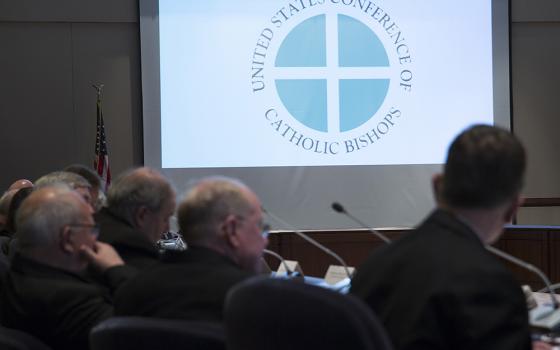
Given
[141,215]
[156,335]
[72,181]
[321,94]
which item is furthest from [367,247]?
[156,335]

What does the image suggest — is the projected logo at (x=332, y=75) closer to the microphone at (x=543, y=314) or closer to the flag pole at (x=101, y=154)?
the flag pole at (x=101, y=154)

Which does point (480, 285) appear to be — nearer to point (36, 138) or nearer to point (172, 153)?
point (172, 153)

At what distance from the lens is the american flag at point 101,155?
7.15 m

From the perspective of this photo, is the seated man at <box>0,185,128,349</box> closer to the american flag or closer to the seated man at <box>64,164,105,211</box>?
the seated man at <box>64,164,105,211</box>

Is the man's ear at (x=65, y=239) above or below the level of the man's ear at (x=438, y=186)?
below

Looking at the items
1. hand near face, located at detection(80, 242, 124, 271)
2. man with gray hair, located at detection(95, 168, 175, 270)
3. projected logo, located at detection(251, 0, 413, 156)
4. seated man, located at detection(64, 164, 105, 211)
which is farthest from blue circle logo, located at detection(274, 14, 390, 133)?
hand near face, located at detection(80, 242, 124, 271)

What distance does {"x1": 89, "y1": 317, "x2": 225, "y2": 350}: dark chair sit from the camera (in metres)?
1.83

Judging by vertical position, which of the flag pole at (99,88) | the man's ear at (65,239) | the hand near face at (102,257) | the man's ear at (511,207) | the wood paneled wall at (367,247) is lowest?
the wood paneled wall at (367,247)

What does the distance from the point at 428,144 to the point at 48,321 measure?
5629mm

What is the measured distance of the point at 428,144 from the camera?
770 centimetres

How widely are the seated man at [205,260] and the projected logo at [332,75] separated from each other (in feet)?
16.7

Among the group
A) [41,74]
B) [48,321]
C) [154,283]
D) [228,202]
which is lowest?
[48,321]

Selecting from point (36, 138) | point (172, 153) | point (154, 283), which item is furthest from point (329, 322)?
point (36, 138)

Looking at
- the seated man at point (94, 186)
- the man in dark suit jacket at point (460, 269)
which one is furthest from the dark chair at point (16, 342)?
the seated man at point (94, 186)
